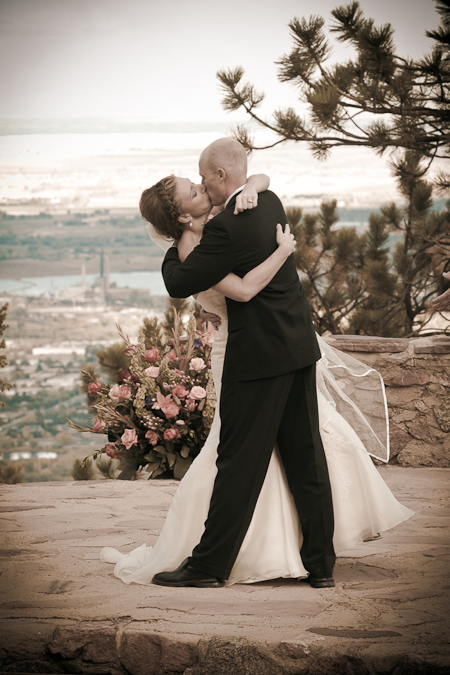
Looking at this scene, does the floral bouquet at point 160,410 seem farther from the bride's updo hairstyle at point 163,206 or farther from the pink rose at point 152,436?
the bride's updo hairstyle at point 163,206

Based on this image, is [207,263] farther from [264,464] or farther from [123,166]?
[123,166]

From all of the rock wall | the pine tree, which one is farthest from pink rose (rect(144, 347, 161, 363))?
the pine tree

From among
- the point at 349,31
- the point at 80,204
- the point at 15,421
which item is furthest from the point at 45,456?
the point at 349,31

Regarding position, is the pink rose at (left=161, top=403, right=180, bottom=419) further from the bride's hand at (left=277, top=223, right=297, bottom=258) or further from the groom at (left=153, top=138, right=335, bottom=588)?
the bride's hand at (left=277, top=223, right=297, bottom=258)

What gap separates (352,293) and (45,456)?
4.50 m

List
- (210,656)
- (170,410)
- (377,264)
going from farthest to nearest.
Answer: (377,264) → (170,410) → (210,656)

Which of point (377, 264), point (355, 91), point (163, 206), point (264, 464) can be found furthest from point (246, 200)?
point (377, 264)

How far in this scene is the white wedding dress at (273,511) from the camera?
2729 millimetres

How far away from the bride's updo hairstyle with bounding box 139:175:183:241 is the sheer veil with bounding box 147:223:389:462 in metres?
0.15

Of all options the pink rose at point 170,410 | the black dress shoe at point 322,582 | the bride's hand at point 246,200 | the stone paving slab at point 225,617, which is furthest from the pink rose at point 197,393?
the bride's hand at point 246,200

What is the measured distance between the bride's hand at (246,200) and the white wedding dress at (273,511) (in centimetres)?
39

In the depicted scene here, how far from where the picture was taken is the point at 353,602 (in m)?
2.50

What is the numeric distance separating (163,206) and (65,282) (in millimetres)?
8583

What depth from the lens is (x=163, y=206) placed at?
2611 millimetres
